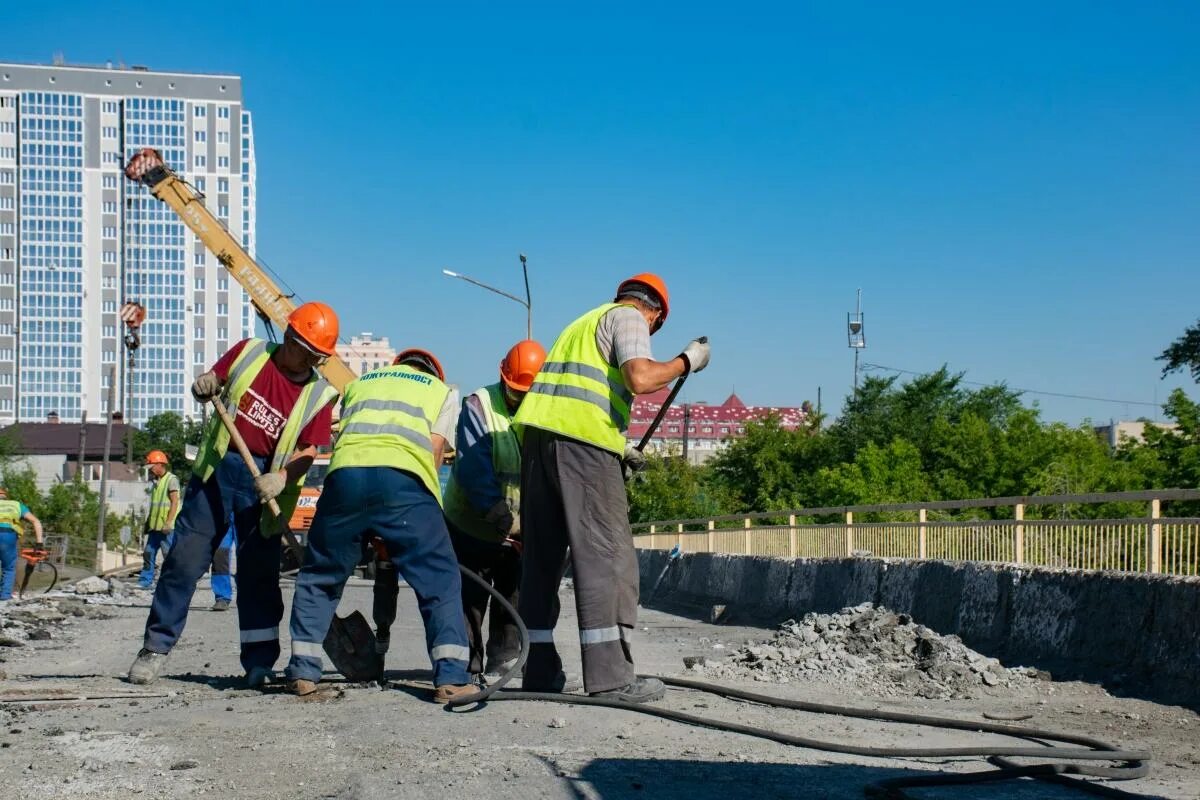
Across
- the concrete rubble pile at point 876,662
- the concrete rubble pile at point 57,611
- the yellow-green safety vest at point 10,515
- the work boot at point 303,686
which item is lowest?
the concrete rubble pile at point 57,611

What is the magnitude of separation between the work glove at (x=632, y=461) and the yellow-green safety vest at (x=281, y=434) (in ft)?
5.67

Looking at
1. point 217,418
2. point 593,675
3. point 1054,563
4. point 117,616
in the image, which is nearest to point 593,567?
point 593,675

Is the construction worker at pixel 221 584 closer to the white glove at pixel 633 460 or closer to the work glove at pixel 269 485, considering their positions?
the work glove at pixel 269 485

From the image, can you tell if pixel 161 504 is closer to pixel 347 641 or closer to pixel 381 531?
pixel 347 641

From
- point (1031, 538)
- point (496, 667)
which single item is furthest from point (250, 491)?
point (1031, 538)

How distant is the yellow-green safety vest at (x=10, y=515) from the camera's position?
1747cm

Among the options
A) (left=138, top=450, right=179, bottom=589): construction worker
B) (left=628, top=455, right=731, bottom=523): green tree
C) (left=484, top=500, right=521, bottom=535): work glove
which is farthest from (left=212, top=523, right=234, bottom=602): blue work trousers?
(left=628, top=455, right=731, bottom=523): green tree

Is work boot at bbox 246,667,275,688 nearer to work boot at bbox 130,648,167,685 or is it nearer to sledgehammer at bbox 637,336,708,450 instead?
work boot at bbox 130,648,167,685

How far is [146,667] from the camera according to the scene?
24.8 feet

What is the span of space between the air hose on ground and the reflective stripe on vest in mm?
12202

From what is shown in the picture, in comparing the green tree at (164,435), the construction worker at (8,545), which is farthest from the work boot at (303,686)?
the green tree at (164,435)

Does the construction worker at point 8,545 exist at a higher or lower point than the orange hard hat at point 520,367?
lower

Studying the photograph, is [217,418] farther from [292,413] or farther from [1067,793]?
[1067,793]

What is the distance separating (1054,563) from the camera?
942 centimetres
